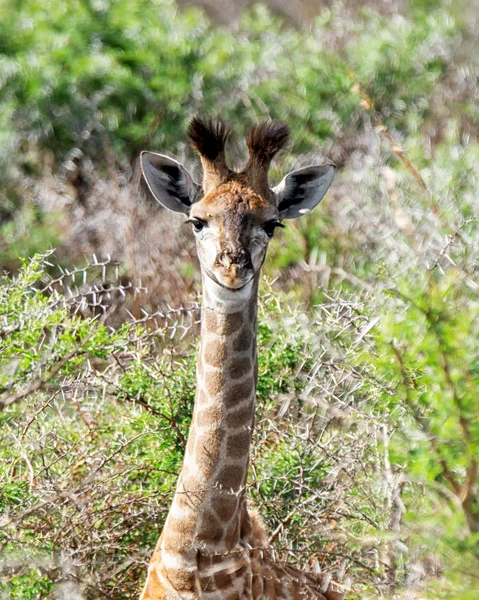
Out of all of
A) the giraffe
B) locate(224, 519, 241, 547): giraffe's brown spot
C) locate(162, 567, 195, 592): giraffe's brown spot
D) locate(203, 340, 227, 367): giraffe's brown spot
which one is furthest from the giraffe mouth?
locate(162, 567, 195, 592): giraffe's brown spot

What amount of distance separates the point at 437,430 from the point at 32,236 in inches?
217

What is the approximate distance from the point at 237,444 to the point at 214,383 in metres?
0.24

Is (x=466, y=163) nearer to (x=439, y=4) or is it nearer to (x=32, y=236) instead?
(x=32, y=236)

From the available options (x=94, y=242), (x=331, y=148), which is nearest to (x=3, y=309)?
(x=94, y=242)

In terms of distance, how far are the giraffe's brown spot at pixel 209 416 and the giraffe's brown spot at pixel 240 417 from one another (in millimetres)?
41

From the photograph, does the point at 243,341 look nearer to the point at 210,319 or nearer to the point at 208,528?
the point at 210,319

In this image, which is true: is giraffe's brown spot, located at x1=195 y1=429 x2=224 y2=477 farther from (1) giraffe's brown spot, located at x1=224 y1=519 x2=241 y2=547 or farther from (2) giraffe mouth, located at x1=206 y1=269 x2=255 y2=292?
(2) giraffe mouth, located at x1=206 y1=269 x2=255 y2=292

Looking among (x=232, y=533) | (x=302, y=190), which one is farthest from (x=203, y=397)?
(x=302, y=190)

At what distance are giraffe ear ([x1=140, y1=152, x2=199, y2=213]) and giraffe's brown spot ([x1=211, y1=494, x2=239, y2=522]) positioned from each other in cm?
127

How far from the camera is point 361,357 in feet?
13.0

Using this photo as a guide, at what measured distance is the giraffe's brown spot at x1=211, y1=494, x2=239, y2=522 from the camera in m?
3.99

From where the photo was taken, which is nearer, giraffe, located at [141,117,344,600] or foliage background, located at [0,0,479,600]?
foliage background, located at [0,0,479,600]

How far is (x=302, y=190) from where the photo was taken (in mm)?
4727

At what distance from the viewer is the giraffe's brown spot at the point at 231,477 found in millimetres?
4008
